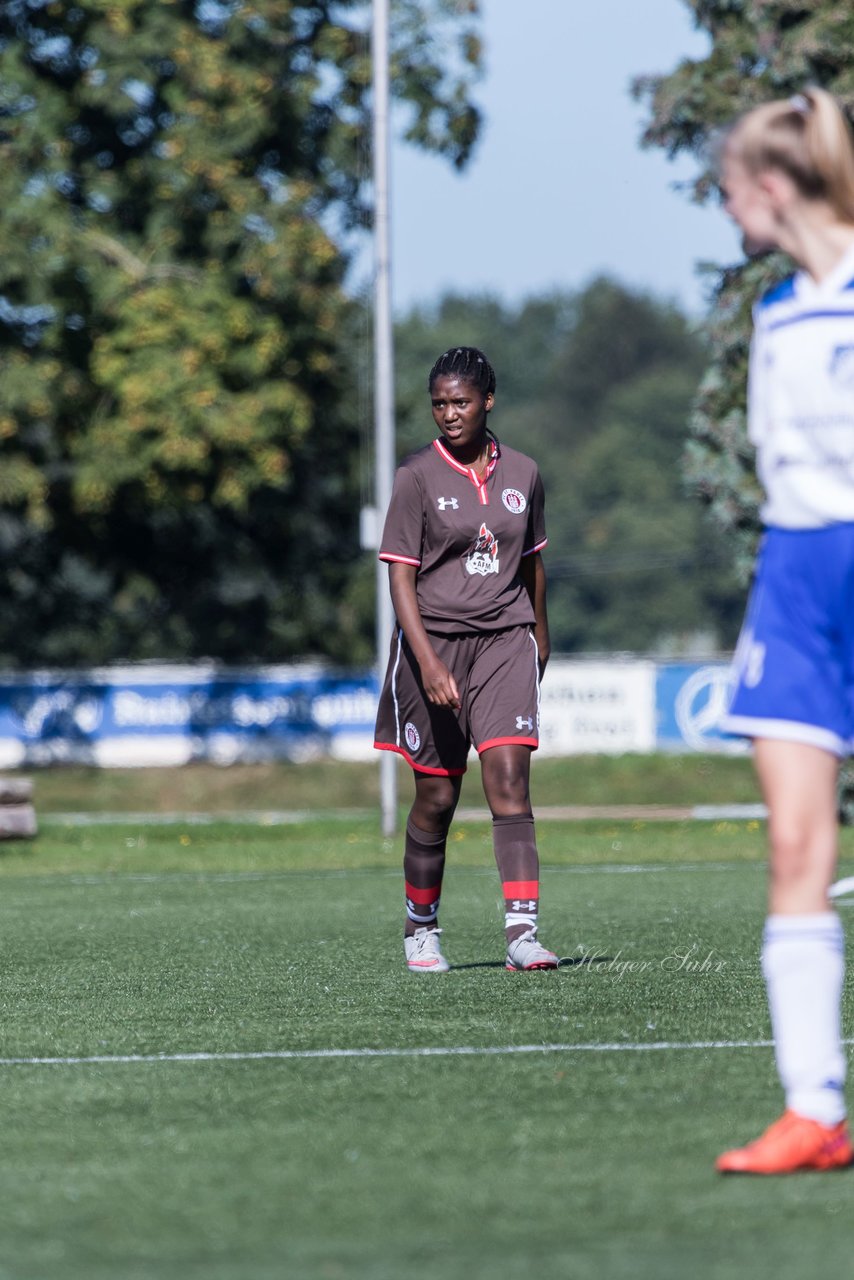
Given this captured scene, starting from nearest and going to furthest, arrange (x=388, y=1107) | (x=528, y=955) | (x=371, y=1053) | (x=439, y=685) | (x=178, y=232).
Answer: (x=388, y=1107) < (x=371, y=1053) < (x=439, y=685) < (x=528, y=955) < (x=178, y=232)

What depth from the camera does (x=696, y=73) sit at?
24.0 meters

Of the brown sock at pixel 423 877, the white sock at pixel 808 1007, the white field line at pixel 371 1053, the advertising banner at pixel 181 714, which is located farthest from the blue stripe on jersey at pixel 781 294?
the advertising banner at pixel 181 714

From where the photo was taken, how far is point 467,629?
289 inches

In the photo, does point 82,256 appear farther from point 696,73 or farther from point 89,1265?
point 89,1265

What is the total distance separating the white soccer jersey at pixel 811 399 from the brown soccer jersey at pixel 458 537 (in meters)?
3.31

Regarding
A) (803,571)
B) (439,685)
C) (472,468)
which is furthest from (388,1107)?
(472,468)

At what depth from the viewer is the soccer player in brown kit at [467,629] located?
7277 millimetres

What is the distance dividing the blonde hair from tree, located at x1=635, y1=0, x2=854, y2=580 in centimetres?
1943

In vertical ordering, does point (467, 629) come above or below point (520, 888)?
above

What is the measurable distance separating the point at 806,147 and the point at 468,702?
369 cm

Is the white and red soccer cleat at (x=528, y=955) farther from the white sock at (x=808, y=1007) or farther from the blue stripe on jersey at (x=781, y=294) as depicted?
the blue stripe on jersey at (x=781, y=294)

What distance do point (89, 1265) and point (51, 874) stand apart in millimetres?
11188

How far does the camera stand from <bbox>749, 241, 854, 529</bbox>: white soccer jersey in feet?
12.9

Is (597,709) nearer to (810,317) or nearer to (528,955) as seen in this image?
(528,955)
